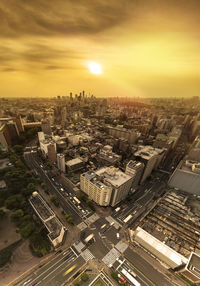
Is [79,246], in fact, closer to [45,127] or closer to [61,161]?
[61,161]

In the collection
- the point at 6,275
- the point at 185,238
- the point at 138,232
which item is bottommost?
the point at 6,275

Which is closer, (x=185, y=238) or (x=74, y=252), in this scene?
(x=74, y=252)

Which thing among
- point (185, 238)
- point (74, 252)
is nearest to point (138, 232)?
point (185, 238)

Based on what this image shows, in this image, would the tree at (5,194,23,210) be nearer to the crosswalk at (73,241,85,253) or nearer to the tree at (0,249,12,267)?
the tree at (0,249,12,267)

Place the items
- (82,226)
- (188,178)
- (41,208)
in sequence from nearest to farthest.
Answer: (82,226) < (41,208) < (188,178)

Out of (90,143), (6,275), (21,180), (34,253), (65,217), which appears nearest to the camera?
(6,275)

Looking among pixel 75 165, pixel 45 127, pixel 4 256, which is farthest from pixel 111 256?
pixel 45 127

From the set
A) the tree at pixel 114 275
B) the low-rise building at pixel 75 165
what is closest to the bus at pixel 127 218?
the tree at pixel 114 275

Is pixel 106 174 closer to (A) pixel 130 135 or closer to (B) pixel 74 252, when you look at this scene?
(B) pixel 74 252
